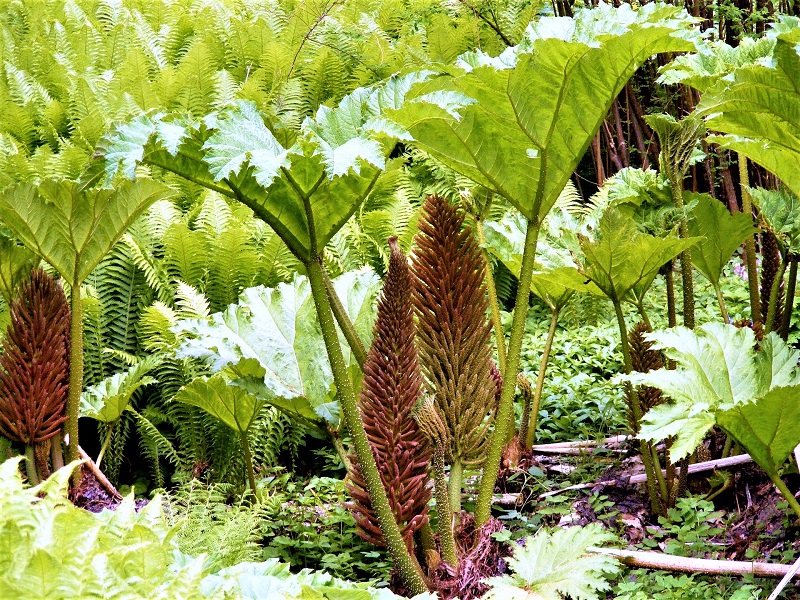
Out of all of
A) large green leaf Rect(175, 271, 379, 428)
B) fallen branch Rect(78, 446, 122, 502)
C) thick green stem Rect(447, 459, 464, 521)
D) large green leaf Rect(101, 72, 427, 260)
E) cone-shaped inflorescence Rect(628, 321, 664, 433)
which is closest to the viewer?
large green leaf Rect(101, 72, 427, 260)

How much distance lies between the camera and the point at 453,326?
2.26 m

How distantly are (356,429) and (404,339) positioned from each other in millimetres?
282

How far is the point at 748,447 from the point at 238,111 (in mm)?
1459

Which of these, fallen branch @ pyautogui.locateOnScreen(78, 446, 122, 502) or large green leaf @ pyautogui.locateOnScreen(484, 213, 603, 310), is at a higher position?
large green leaf @ pyautogui.locateOnScreen(484, 213, 603, 310)

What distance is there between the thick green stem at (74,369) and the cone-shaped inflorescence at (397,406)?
1.11 metres

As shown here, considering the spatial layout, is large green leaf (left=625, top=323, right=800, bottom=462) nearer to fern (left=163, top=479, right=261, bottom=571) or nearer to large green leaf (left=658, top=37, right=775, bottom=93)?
large green leaf (left=658, top=37, right=775, bottom=93)

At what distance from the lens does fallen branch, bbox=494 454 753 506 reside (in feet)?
8.89

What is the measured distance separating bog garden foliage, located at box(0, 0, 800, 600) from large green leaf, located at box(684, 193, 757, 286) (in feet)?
0.03

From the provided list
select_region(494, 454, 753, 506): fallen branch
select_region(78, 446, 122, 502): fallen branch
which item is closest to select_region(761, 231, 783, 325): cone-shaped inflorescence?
select_region(494, 454, 753, 506): fallen branch

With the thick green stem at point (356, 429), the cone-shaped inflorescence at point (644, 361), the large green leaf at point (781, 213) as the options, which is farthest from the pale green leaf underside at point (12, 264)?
the large green leaf at point (781, 213)

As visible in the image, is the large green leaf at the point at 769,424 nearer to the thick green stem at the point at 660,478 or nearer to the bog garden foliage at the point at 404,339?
the bog garden foliage at the point at 404,339

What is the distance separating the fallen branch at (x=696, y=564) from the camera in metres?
2.16

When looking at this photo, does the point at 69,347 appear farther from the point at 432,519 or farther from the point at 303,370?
the point at 432,519

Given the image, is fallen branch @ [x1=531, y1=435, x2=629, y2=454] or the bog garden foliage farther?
fallen branch @ [x1=531, y1=435, x2=629, y2=454]
